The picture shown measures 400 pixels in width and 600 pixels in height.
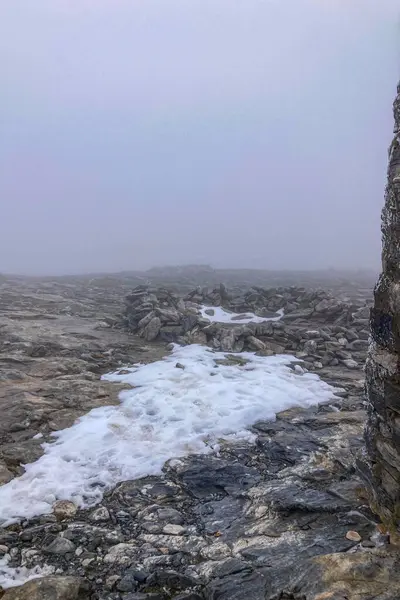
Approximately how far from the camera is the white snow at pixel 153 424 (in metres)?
8.21

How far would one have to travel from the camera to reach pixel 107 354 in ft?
59.2

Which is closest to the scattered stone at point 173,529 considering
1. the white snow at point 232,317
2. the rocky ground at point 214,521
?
the rocky ground at point 214,521

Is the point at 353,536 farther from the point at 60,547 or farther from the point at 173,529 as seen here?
the point at 60,547

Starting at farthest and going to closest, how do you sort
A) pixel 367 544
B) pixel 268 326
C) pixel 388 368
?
pixel 268 326 → pixel 388 368 → pixel 367 544

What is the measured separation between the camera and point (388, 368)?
6.48 metres

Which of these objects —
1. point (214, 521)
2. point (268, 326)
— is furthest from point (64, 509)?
point (268, 326)

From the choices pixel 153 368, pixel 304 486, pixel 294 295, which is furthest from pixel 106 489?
pixel 294 295

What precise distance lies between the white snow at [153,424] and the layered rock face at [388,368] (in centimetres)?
419

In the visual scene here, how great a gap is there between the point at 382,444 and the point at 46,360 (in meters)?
13.0

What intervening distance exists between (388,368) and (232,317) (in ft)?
Answer: 65.8

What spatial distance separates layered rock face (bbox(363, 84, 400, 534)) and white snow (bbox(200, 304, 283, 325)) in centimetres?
1805

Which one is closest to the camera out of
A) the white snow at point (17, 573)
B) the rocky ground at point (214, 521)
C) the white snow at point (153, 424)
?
the rocky ground at point (214, 521)

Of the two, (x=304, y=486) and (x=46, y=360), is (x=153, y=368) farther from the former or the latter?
(x=304, y=486)

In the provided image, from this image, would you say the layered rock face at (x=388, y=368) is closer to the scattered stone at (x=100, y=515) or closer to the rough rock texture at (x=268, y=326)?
the scattered stone at (x=100, y=515)
